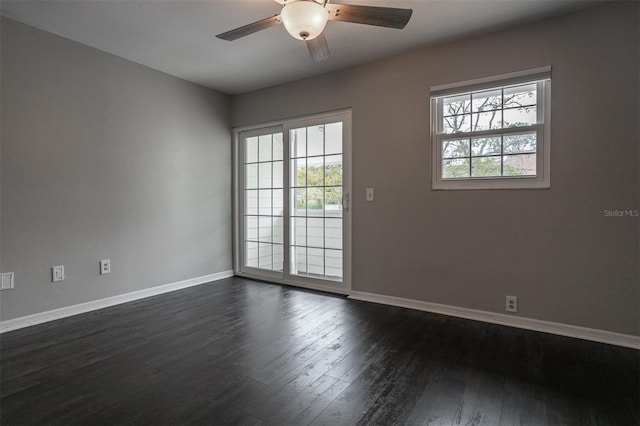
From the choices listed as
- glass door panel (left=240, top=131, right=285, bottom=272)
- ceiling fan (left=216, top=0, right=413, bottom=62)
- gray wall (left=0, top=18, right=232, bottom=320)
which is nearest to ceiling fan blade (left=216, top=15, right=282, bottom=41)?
ceiling fan (left=216, top=0, right=413, bottom=62)

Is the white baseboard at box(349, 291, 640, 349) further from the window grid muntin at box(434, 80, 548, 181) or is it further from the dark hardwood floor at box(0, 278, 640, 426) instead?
the window grid muntin at box(434, 80, 548, 181)

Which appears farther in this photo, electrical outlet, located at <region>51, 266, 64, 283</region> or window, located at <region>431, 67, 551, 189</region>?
electrical outlet, located at <region>51, 266, 64, 283</region>

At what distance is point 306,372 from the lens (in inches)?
77.8

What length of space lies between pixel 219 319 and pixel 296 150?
225 cm

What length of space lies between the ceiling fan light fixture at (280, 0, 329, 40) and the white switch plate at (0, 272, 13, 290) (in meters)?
2.97

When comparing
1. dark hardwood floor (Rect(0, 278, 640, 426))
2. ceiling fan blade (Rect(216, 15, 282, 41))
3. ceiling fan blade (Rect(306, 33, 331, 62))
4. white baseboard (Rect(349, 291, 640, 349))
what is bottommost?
dark hardwood floor (Rect(0, 278, 640, 426))

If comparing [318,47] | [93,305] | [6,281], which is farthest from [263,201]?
[6,281]

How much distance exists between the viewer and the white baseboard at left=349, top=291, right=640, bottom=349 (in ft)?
7.82

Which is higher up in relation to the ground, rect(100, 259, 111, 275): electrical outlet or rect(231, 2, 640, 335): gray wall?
rect(231, 2, 640, 335): gray wall

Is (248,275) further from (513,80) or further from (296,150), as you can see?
(513,80)

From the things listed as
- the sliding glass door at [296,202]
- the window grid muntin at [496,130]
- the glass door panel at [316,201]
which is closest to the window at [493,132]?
the window grid muntin at [496,130]

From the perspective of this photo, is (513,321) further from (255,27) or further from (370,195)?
(255,27)

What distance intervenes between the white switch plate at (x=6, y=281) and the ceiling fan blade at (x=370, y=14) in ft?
10.6

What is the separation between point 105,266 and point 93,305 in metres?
0.39
